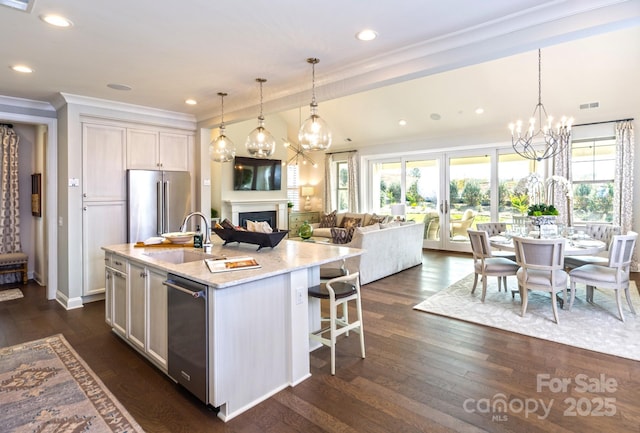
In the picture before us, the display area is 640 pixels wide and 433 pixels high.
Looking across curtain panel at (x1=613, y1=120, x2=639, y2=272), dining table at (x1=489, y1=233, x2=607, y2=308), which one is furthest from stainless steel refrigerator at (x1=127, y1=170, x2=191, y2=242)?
curtain panel at (x1=613, y1=120, x2=639, y2=272)

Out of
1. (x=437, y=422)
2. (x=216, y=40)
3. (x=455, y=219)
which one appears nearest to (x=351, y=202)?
(x=455, y=219)

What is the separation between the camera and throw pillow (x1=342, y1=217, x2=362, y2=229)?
875 cm

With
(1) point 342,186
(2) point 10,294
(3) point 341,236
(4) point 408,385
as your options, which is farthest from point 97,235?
(1) point 342,186

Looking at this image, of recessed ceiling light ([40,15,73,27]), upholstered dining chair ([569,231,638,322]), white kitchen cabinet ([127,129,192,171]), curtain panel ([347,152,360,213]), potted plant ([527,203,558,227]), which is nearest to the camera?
recessed ceiling light ([40,15,73,27])

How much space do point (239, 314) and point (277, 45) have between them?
2234 mm

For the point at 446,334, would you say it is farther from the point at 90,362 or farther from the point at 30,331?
the point at 30,331

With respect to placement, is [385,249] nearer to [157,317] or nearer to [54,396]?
[157,317]

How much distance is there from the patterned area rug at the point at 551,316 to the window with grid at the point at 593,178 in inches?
81.4

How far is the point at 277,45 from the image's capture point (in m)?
3.09

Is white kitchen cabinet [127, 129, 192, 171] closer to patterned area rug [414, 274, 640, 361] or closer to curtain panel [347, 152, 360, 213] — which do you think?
patterned area rug [414, 274, 640, 361]

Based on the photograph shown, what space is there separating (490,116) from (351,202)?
408 centimetres

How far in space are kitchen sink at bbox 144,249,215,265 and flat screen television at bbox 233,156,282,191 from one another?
5311 mm

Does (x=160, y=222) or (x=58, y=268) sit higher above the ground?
(x=160, y=222)

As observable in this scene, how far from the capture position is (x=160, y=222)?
5.29m
